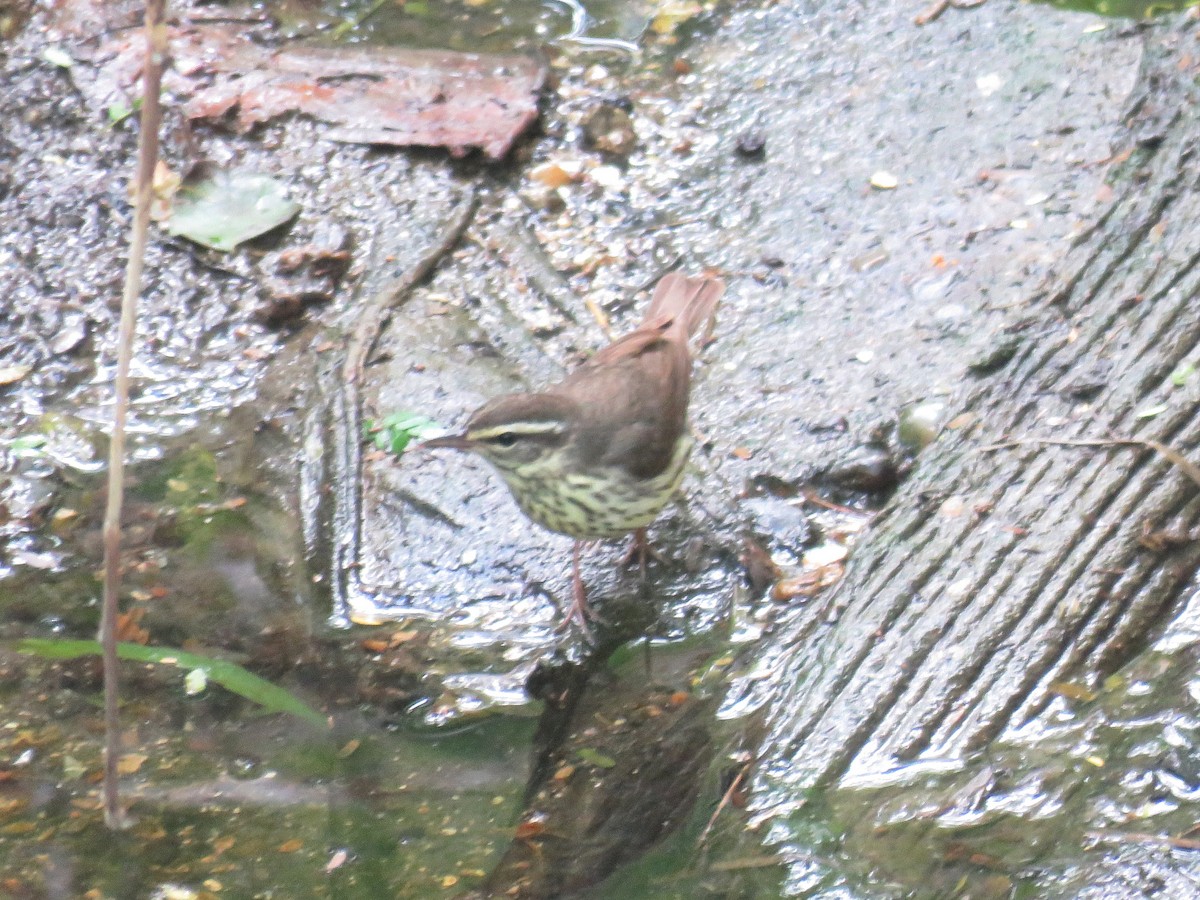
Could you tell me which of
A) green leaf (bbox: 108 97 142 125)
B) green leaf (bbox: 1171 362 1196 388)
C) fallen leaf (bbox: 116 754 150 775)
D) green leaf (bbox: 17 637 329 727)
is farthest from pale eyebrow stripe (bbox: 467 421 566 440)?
green leaf (bbox: 108 97 142 125)

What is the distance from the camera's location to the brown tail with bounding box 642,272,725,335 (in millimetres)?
4336

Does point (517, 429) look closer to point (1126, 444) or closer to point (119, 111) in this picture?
point (1126, 444)

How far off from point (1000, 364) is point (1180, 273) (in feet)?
1.92

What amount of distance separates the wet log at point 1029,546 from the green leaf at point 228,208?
2716 millimetres

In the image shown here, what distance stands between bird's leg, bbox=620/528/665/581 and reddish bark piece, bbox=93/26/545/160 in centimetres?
204

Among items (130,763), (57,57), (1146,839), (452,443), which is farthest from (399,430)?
(57,57)

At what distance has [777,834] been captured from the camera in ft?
9.59

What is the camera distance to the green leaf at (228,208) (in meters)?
5.07

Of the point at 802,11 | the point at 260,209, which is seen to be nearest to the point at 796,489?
the point at 260,209

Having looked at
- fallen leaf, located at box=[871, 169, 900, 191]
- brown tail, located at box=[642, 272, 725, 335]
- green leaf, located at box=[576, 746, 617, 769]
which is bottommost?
green leaf, located at box=[576, 746, 617, 769]

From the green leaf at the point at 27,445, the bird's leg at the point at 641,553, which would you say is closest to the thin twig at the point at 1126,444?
the bird's leg at the point at 641,553

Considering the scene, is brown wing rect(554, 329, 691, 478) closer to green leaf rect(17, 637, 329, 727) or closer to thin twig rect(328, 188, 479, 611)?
thin twig rect(328, 188, 479, 611)

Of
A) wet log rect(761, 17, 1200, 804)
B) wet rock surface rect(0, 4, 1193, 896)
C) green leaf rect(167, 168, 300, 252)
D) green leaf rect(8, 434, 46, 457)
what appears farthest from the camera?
green leaf rect(167, 168, 300, 252)

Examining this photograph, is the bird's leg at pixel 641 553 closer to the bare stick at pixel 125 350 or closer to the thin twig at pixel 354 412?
the thin twig at pixel 354 412
